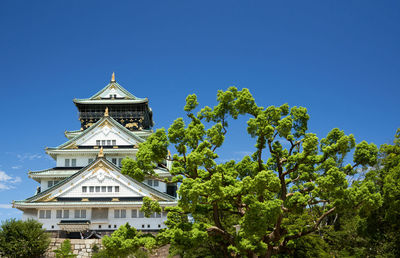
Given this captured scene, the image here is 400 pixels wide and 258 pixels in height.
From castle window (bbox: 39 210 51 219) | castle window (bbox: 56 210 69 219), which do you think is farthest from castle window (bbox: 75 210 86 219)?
castle window (bbox: 39 210 51 219)

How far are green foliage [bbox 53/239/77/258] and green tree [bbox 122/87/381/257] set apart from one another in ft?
48.4

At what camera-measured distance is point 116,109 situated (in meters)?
51.8

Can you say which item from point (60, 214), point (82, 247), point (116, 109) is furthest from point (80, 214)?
point (116, 109)

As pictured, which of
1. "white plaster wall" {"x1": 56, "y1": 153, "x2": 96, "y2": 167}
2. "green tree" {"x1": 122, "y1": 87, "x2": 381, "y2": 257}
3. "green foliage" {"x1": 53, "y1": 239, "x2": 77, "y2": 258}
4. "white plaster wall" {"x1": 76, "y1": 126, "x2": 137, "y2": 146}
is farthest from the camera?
"white plaster wall" {"x1": 76, "y1": 126, "x2": 137, "y2": 146}

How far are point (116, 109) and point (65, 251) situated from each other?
22358 millimetres

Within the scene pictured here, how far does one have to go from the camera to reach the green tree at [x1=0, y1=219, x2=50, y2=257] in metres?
30.3

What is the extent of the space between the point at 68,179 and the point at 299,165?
26.6 meters

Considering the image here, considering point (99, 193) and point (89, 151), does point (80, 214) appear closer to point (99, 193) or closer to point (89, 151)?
point (99, 193)

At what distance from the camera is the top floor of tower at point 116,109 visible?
50844 mm

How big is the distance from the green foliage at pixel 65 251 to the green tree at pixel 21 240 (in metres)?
1.10

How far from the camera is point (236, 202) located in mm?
20188

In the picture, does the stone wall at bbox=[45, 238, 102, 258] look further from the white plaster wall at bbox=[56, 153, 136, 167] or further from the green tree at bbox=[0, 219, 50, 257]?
the white plaster wall at bbox=[56, 153, 136, 167]

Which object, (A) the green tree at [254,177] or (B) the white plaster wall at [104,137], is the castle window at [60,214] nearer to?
(B) the white plaster wall at [104,137]

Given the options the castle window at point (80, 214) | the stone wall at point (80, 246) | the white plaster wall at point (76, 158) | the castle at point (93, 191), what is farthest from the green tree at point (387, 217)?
the white plaster wall at point (76, 158)
